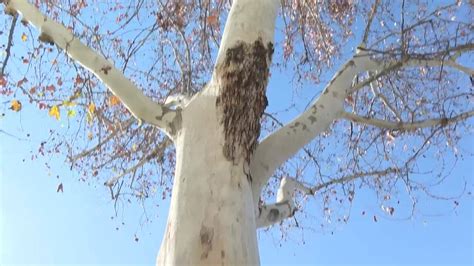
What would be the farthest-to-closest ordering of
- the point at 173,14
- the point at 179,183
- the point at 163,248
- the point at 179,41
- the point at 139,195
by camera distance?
the point at 139,195, the point at 179,41, the point at 173,14, the point at 179,183, the point at 163,248

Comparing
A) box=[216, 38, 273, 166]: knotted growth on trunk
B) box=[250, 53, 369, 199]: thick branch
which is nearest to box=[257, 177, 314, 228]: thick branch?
box=[250, 53, 369, 199]: thick branch

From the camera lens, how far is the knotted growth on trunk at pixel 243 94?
7.82 feet

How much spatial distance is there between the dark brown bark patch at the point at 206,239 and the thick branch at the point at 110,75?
0.73m

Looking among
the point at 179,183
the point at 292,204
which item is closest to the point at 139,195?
the point at 292,204

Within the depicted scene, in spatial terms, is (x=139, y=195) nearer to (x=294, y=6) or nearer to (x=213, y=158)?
(x=294, y=6)

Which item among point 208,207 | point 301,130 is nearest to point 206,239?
point 208,207

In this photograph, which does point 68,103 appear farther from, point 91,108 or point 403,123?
point 403,123

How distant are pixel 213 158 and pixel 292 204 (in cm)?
115

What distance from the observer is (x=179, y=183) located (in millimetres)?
2260

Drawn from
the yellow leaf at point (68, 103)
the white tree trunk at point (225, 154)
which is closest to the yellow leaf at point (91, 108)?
the yellow leaf at point (68, 103)

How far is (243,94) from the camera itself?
2.51 metres

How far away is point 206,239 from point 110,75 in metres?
1.18

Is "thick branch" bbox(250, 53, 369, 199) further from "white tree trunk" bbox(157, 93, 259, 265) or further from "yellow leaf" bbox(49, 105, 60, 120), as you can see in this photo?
"yellow leaf" bbox(49, 105, 60, 120)

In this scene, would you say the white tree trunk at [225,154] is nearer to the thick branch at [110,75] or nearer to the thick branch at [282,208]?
the thick branch at [110,75]
